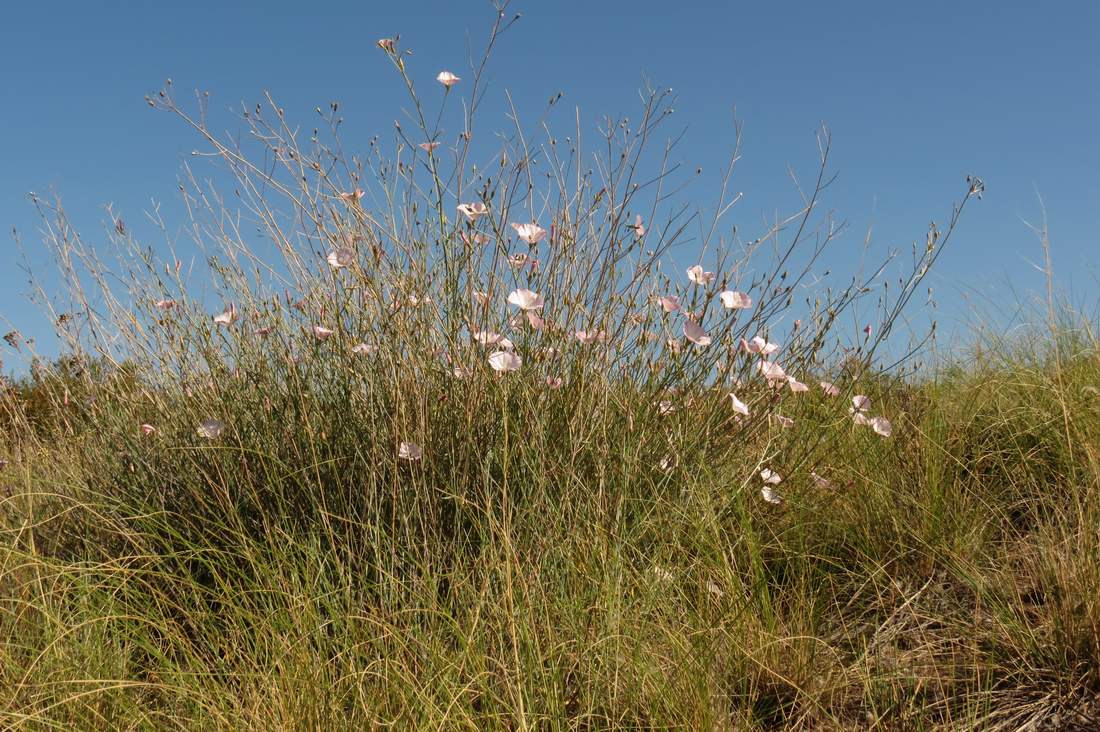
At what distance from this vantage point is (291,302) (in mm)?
3006

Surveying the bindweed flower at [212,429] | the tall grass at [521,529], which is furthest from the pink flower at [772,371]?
the bindweed flower at [212,429]

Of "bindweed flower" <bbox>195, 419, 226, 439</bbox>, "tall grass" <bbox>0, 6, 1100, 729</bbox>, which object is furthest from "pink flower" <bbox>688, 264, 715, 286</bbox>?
"bindweed flower" <bbox>195, 419, 226, 439</bbox>

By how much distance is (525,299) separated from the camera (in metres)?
2.54

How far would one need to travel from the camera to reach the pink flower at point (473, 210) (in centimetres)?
249

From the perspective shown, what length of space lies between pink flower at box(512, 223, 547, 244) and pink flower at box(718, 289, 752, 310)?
64cm

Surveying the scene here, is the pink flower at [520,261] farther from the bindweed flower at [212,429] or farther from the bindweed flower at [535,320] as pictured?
the bindweed flower at [212,429]

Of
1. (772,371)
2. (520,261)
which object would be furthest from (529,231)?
(772,371)

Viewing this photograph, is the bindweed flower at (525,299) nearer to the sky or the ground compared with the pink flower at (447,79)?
nearer to the ground

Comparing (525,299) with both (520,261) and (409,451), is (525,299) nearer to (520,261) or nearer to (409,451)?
(520,261)

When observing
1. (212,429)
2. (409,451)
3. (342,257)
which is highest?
(342,257)

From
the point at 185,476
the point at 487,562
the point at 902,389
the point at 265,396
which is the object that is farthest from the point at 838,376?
the point at 185,476

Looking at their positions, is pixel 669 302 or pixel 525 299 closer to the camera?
pixel 525 299

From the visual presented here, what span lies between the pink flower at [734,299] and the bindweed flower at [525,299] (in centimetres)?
64

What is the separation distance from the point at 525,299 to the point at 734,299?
716 mm
